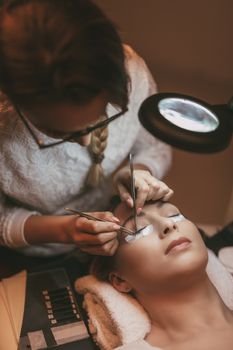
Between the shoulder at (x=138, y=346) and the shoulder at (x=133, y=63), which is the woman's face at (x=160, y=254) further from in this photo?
the shoulder at (x=133, y=63)

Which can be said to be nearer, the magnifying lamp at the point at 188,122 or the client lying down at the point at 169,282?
the magnifying lamp at the point at 188,122

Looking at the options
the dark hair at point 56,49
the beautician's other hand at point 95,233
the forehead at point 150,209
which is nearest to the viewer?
the dark hair at point 56,49

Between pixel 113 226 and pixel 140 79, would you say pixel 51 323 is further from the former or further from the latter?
pixel 140 79

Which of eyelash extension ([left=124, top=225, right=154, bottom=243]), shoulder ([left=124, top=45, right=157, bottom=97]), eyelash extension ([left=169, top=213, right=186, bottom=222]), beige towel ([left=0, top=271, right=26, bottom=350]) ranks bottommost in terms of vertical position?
beige towel ([left=0, top=271, right=26, bottom=350])

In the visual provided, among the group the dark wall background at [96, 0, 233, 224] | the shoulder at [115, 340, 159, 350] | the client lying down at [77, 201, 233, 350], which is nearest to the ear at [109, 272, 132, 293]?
the client lying down at [77, 201, 233, 350]

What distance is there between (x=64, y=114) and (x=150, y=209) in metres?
0.37

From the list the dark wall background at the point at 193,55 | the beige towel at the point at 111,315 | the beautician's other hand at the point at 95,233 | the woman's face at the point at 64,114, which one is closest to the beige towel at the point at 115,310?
the beige towel at the point at 111,315

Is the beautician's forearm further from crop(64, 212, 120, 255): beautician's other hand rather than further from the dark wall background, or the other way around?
→ the dark wall background

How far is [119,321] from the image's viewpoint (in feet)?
3.33

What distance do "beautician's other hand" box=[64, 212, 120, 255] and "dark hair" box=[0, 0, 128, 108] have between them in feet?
0.92

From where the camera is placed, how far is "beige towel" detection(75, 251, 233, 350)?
997 mm

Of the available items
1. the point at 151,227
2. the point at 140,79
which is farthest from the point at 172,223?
the point at 140,79

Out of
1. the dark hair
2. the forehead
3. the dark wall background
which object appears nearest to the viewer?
the dark hair

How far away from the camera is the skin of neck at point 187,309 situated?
962 mm
